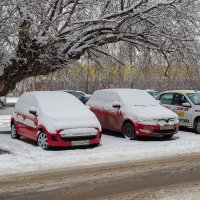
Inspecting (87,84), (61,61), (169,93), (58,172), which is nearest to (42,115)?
(61,61)

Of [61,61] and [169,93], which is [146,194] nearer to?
[61,61]

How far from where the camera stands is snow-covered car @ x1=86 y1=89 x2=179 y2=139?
13914 millimetres

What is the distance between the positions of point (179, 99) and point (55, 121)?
6.46 metres

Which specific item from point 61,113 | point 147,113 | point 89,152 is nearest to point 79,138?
point 89,152

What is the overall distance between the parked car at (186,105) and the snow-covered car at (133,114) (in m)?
1.57

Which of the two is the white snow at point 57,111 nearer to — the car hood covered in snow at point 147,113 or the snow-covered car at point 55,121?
the snow-covered car at point 55,121

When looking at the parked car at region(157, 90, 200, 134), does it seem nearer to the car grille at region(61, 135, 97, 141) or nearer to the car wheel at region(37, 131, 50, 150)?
the car grille at region(61, 135, 97, 141)

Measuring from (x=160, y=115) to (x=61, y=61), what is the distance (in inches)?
145

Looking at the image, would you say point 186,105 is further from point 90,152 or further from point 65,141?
point 65,141

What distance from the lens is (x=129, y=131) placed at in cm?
1430

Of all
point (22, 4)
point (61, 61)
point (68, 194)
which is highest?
point (22, 4)

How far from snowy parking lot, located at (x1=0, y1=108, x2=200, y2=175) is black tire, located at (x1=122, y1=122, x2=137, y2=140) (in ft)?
0.62

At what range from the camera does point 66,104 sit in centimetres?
1330

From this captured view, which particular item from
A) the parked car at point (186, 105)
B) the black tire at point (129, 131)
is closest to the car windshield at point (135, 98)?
the black tire at point (129, 131)
